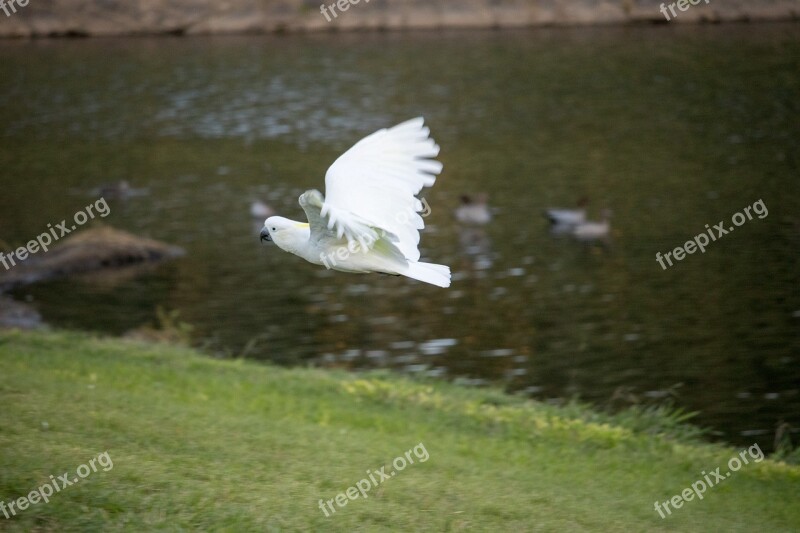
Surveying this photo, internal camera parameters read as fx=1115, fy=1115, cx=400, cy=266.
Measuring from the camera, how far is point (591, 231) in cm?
2005

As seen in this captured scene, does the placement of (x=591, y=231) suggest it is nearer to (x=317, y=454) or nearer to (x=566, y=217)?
(x=566, y=217)

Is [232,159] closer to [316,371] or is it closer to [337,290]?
[337,290]

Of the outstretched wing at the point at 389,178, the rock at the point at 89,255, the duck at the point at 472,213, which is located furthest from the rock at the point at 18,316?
the outstretched wing at the point at 389,178

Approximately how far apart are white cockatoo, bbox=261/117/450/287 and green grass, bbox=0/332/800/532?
1719mm

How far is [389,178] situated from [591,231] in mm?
13767

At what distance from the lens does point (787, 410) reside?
1257 cm

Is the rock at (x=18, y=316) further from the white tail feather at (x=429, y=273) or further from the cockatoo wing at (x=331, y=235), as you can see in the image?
the white tail feather at (x=429, y=273)

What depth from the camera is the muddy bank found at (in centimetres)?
4366

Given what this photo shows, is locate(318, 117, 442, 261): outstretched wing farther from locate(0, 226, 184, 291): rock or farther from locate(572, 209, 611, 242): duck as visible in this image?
locate(572, 209, 611, 242): duck

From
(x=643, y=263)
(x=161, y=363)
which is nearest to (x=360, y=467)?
(x=161, y=363)

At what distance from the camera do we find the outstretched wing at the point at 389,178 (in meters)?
6.57

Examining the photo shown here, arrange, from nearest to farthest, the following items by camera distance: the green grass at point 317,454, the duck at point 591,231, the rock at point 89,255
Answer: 1. the green grass at point 317,454
2. the rock at point 89,255
3. the duck at point 591,231

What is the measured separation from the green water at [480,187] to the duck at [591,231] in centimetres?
23

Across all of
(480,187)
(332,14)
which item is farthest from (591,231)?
(332,14)
